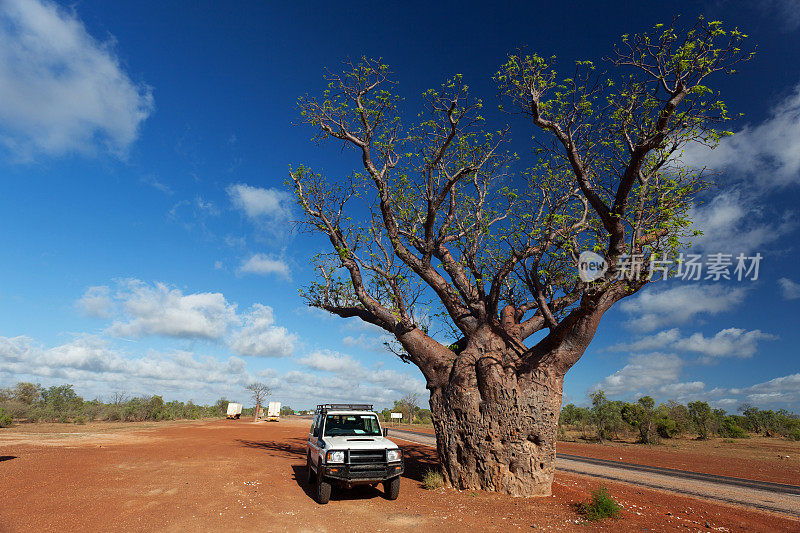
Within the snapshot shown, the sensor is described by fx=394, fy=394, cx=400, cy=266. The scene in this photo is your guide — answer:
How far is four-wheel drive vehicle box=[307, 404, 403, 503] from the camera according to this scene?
29.8 ft

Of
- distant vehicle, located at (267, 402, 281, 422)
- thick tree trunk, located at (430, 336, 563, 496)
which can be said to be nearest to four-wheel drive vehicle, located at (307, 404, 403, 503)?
thick tree trunk, located at (430, 336, 563, 496)

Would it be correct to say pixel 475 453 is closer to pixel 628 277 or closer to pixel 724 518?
pixel 724 518

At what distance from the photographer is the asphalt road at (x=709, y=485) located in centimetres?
1165

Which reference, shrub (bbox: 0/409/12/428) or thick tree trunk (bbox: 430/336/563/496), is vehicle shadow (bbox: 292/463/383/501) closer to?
thick tree trunk (bbox: 430/336/563/496)

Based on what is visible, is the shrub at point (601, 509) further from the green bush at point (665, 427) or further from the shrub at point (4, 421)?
the shrub at point (4, 421)

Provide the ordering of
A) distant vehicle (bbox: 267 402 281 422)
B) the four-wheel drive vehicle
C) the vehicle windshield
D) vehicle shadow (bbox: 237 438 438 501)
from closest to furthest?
1. the four-wheel drive vehicle
2. vehicle shadow (bbox: 237 438 438 501)
3. the vehicle windshield
4. distant vehicle (bbox: 267 402 281 422)

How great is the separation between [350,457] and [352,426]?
6.70 ft

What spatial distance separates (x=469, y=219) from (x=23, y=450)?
20.2 m

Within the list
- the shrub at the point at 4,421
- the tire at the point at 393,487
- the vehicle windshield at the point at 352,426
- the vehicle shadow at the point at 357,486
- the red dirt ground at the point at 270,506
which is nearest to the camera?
the red dirt ground at the point at 270,506

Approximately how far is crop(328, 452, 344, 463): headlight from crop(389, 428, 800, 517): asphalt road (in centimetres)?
1120

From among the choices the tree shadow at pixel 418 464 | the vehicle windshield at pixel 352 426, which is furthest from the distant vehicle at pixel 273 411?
the vehicle windshield at pixel 352 426

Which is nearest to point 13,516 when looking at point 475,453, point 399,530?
point 399,530

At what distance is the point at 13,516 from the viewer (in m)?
7.61

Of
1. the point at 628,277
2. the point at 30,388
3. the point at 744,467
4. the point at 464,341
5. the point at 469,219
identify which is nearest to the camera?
the point at 628,277
